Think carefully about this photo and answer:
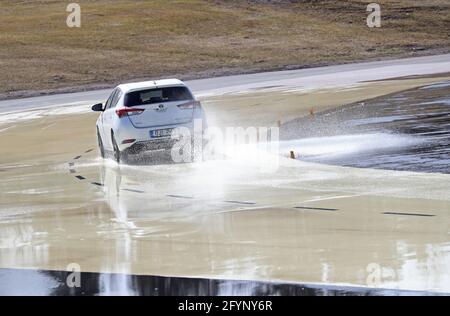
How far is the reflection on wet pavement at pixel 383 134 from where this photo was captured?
2133 centimetres

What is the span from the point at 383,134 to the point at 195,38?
50.7 m

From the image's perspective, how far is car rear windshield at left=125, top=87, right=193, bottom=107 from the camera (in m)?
24.1

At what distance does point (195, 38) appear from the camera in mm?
75750

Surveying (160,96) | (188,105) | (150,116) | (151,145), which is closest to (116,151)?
(151,145)

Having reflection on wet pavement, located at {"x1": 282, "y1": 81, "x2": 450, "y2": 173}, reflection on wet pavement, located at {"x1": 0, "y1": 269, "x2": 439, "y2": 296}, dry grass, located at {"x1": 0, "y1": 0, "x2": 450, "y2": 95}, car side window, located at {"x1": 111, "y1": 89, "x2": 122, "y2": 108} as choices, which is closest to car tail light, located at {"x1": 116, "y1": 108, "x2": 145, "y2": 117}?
car side window, located at {"x1": 111, "y1": 89, "x2": 122, "y2": 108}

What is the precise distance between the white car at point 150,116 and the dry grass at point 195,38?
3297 cm

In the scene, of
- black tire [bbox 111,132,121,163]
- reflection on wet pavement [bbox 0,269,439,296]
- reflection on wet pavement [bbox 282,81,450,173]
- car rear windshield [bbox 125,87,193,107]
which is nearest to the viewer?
reflection on wet pavement [bbox 0,269,439,296]

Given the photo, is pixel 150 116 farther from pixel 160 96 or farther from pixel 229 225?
pixel 229 225

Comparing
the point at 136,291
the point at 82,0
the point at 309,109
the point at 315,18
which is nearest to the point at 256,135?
the point at 309,109

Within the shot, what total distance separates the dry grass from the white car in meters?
33.0

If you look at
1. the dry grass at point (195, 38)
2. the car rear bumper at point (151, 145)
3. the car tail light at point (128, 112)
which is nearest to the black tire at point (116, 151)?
the car rear bumper at point (151, 145)

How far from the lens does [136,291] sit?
1109 cm

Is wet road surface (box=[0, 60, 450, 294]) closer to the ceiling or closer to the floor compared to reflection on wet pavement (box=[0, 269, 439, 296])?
closer to the ceiling

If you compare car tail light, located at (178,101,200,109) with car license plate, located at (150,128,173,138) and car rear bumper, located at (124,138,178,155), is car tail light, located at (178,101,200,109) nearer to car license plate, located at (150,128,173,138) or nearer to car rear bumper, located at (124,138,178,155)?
car license plate, located at (150,128,173,138)
